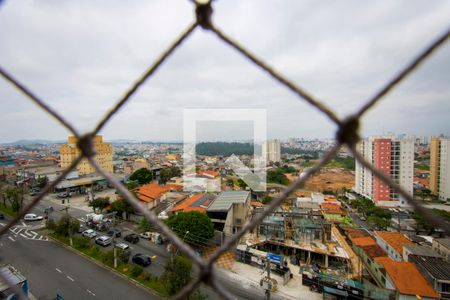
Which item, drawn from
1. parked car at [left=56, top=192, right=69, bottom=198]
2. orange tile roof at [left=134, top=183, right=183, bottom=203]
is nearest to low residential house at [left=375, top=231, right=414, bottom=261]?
orange tile roof at [left=134, top=183, right=183, bottom=203]


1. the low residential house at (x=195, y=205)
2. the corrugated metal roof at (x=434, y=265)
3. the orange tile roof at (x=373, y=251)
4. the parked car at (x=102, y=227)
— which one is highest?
the low residential house at (x=195, y=205)

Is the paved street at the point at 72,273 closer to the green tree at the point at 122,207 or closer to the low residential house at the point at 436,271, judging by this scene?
the green tree at the point at 122,207

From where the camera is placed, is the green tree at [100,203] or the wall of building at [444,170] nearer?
the green tree at [100,203]

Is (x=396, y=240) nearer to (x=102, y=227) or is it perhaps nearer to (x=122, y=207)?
(x=122, y=207)

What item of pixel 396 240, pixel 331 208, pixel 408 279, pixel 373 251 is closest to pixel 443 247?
pixel 396 240

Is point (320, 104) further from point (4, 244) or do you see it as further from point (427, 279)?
point (4, 244)

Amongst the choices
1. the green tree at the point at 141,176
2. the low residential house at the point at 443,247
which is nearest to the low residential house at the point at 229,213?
the low residential house at the point at 443,247

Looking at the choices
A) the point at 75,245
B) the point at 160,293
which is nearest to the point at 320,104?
the point at 160,293
